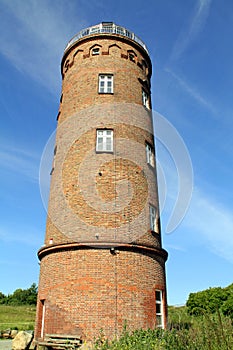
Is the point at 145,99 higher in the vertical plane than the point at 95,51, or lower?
lower

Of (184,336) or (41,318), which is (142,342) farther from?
(41,318)

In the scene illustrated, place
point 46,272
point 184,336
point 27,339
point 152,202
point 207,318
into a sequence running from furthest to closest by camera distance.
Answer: point 152,202, point 27,339, point 46,272, point 184,336, point 207,318

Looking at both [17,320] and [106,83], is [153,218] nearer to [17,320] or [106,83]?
[106,83]

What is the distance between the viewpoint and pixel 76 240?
39.7 feet

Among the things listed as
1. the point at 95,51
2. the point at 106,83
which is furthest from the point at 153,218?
the point at 95,51

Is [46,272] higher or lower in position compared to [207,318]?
higher

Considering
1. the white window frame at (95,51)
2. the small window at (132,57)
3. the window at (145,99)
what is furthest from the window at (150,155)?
the white window frame at (95,51)

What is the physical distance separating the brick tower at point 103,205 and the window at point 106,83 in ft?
0.17

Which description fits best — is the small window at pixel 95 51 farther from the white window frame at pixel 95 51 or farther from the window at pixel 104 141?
the window at pixel 104 141

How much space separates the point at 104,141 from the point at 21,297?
82158 millimetres

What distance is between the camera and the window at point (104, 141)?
1406 cm

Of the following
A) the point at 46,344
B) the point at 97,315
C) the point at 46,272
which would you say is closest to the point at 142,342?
Answer: the point at 97,315

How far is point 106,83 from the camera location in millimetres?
15953

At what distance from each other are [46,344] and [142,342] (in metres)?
4.06
